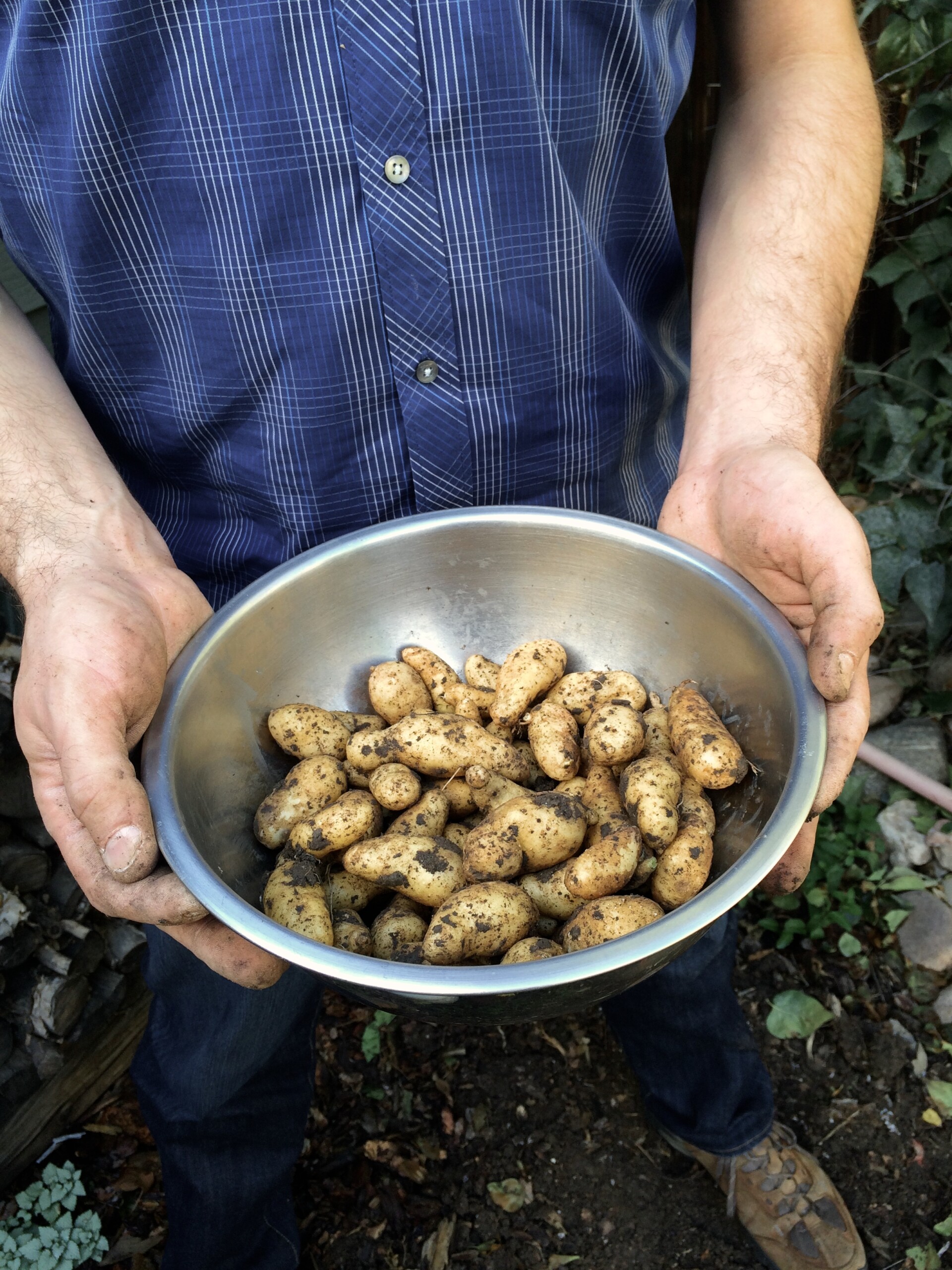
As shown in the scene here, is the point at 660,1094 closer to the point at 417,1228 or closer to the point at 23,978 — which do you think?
the point at 417,1228

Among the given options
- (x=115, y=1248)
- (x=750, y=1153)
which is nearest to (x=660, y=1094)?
(x=750, y=1153)

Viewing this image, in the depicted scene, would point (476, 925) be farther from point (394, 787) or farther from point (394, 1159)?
point (394, 1159)

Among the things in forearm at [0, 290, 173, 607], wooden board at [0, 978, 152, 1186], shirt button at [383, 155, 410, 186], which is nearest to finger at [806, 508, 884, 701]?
shirt button at [383, 155, 410, 186]

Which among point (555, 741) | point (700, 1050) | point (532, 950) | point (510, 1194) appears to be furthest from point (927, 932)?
point (532, 950)

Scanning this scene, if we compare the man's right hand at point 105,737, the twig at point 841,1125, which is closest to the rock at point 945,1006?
the twig at point 841,1125

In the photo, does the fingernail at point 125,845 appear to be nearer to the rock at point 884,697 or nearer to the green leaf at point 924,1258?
the green leaf at point 924,1258
